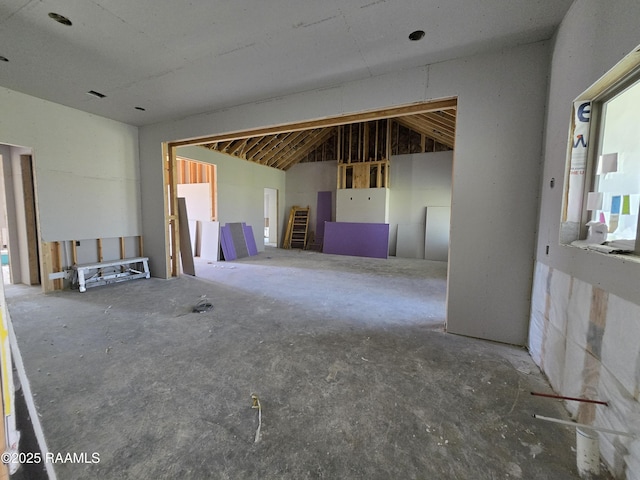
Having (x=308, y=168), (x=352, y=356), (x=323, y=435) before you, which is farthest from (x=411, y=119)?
(x=323, y=435)

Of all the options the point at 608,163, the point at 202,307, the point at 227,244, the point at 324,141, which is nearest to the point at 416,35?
the point at 608,163

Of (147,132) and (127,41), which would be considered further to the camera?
(147,132)

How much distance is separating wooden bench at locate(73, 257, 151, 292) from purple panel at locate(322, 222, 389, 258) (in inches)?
195

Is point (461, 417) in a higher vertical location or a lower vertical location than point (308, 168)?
lower

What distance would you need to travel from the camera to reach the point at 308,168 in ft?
31.4

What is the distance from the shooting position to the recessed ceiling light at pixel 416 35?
7.45 feet

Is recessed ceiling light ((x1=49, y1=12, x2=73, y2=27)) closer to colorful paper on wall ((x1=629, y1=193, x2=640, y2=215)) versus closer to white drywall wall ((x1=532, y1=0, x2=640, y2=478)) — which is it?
white drywall wall ((x1=532, y1=0, x2=640, y2=478))

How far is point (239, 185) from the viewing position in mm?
7977

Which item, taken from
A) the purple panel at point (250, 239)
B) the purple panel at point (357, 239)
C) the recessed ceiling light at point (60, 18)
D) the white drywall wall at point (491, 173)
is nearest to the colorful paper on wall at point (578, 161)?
the white drywall wall at point (491, 173)

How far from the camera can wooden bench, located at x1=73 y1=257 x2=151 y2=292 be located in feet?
13.6

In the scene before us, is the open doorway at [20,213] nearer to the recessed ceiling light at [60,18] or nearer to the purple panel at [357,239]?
the recessed ceiling light at [60,18]

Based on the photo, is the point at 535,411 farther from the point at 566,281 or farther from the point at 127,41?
the point at 127,41

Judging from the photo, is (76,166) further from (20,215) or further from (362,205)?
(362,205)

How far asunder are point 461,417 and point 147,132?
5.87m
